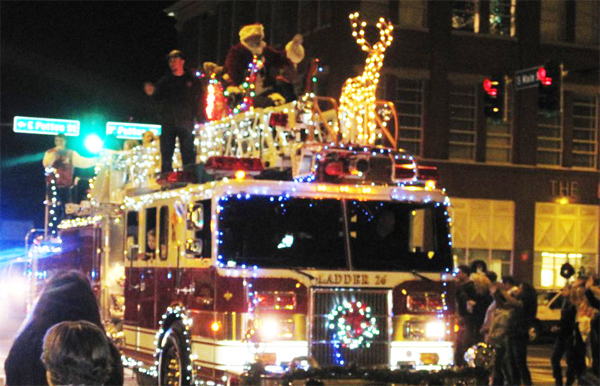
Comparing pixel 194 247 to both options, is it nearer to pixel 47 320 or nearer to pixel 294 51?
pixel 294 51

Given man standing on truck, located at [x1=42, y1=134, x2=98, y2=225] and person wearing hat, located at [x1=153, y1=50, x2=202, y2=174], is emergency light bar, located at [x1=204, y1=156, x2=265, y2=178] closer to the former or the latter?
person wearing hat, located at [x1=153, y1=50, x2=202, y2=174]

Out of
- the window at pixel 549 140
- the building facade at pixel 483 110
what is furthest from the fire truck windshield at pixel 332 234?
the window at pixel 549 140

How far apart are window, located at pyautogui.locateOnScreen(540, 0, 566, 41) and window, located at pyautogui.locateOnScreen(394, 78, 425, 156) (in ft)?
15.3

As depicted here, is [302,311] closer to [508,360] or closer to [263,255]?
[263,255]

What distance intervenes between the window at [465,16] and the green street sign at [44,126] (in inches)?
443

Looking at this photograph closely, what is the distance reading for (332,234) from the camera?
33.9ft

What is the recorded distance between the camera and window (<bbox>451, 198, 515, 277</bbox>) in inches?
1185

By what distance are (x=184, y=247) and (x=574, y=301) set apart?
19.9ft

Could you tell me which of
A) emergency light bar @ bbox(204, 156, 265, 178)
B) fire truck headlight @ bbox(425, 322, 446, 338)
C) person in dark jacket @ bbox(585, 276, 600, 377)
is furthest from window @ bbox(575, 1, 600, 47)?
emergency light bar @ bbox(204, 156, 265, 178)

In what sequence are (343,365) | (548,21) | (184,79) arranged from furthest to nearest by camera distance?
(548,21)
(184,79)
(343,365)

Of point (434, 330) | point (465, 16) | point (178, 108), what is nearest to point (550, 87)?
point (178, 108)

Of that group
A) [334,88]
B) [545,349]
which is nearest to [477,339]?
[545,349]

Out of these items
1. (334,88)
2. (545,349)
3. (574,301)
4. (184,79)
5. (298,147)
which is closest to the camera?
(298,147)

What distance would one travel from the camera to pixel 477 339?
1517cm
